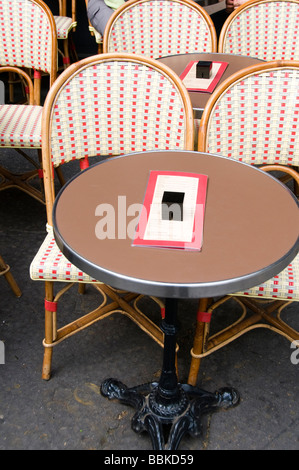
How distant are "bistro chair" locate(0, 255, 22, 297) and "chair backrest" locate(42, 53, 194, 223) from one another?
55 centimetres

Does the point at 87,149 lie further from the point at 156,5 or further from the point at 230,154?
the point at 156,5

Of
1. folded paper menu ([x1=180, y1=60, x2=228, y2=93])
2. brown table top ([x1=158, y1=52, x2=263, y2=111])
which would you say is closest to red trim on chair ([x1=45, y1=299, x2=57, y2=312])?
folded paper menu ([x1=180, y1=60, x2=228, y2=93])

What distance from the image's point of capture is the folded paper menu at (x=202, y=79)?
7.04ft

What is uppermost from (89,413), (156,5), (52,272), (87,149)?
(156,5)

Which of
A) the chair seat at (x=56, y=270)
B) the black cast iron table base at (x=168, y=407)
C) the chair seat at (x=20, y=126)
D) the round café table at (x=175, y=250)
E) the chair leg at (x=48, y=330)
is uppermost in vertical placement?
the round café table at (x=175, y=250)

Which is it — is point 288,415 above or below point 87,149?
below

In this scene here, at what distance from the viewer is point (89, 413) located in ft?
5.80

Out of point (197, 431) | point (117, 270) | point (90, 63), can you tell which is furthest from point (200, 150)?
point (197, 431)

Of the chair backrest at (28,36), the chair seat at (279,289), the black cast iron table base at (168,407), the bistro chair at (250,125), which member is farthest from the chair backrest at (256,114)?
the chair backrest at (28,36)

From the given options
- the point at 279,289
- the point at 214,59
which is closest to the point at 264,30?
the point at 214,59

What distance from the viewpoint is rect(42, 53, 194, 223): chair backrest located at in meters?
1.75

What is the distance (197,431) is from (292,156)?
1030mm

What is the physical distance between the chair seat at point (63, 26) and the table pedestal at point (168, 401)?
3.10 metres

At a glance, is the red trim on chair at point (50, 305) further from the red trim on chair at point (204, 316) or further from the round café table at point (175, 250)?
the red trim on chair at point (204, 316)
